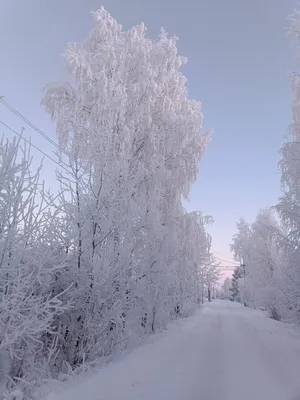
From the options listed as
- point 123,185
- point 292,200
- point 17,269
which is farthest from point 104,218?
point 292,200

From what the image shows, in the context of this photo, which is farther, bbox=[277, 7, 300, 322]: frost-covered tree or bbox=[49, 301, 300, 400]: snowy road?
bbox=[277, 7, 300, 322]: frost-covered tree

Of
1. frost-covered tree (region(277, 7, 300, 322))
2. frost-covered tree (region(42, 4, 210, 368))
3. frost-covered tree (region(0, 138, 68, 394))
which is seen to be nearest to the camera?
frost-covered tree (region(0, 138, 68, 394))

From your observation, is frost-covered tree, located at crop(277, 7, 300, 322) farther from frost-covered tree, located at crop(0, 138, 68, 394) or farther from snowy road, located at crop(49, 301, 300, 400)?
frost-covered tree, located at crop(0, 138, 68, 394)

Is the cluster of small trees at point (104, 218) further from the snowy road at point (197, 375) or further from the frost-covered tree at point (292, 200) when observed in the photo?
the frost-covered tree at point (292, 200)

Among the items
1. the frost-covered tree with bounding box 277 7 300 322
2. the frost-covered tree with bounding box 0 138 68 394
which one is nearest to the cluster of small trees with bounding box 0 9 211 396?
the frost-covered tree with bounding box 0 138 68 394

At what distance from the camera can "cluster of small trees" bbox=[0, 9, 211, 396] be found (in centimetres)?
434

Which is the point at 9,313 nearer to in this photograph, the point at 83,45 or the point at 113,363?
the point at 113,363

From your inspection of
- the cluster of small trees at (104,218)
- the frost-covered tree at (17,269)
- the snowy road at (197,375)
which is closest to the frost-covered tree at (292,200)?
→ the snowy road at (197,375)

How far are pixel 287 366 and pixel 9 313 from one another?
5.49 metres

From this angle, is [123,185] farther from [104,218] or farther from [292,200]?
[292,200]

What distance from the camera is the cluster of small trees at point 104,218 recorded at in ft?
14.2

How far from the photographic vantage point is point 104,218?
258 inches

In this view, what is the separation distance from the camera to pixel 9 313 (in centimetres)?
379

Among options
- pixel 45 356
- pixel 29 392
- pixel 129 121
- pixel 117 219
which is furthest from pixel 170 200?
pixel 29 392
